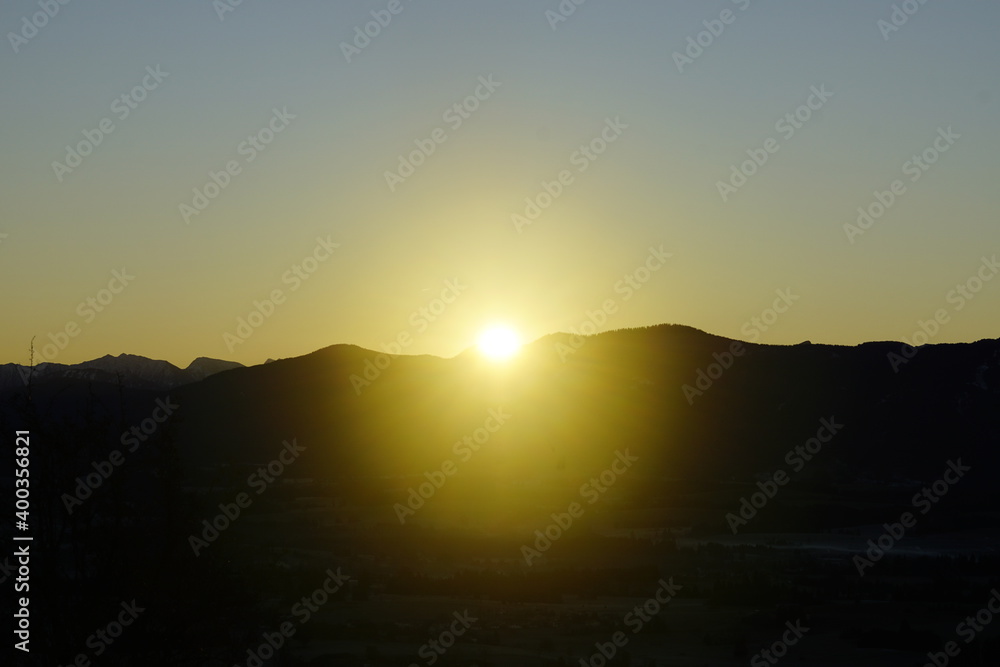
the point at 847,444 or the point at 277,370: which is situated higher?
the point at 847,444

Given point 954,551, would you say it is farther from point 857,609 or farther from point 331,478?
point 331,478

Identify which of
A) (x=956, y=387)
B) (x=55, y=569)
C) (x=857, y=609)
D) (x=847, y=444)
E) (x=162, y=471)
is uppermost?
(x=956, y=387)

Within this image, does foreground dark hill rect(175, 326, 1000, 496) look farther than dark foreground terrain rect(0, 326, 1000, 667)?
Yes

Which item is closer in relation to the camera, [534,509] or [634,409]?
[534,509]

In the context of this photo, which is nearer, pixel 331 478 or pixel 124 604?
pixel 124 604

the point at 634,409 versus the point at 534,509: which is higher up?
the point at 634,409

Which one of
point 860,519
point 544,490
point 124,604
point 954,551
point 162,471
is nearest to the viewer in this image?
point 124,604

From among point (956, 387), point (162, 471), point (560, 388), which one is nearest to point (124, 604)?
point (162, 471)

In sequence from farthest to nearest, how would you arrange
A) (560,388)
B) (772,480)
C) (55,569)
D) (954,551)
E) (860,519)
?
(560,388) → (772,480) → (860,519) → (954,551) → (55,569)
